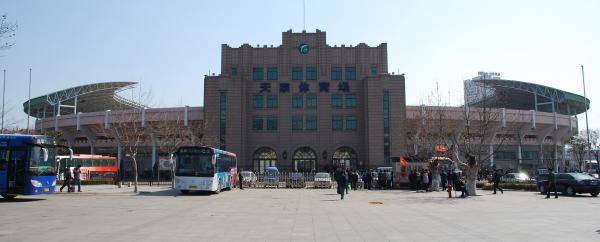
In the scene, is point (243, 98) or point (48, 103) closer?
point (243, 98)

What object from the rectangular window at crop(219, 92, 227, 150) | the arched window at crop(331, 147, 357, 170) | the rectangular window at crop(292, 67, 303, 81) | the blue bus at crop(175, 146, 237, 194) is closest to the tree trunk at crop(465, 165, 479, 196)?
the blue bus at crop(175, 146, 237, 194)

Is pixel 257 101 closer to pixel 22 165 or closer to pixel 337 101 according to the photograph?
pixel 337 101

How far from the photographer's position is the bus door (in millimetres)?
21250

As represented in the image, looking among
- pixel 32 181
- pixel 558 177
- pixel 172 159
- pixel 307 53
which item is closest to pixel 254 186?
pixel 172 159

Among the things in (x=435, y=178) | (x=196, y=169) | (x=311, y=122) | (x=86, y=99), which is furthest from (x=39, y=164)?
(x=86, y=99)

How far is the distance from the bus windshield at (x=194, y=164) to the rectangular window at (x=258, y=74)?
32936mm

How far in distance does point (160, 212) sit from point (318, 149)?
137ft

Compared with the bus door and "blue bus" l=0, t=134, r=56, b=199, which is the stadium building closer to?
"blue bus" l=0, t=134, r=56, b=199

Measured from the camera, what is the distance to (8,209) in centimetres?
1761

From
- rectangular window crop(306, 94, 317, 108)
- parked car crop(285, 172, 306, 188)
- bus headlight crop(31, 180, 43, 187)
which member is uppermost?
rectangular window crop(306, 94, 317, 108)

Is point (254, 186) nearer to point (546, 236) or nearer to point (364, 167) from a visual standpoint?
point (364, 167)

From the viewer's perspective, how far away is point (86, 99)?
261 feet

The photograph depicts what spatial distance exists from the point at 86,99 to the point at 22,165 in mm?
62657

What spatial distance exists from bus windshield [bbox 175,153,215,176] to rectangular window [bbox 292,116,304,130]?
31.8 metres
